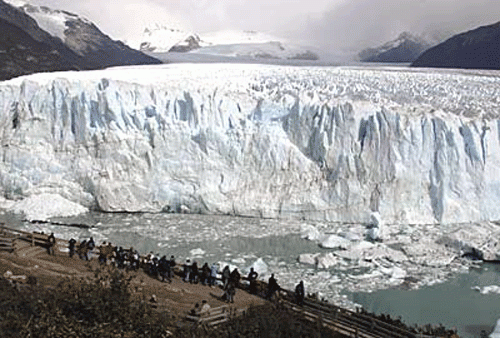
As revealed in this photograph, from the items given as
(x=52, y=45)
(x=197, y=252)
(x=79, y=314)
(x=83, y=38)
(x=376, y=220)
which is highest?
(x=83, y=38)

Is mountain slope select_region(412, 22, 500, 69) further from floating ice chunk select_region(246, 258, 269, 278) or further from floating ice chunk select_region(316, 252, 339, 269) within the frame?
floating ice chunk select_region(246, 258, 269, 278)

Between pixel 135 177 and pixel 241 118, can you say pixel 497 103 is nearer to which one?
pixel 241 118

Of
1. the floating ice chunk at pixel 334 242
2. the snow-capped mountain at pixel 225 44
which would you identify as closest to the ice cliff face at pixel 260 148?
the floating ice chunk at pixel 334 242

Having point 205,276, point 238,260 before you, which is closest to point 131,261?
point 205,276

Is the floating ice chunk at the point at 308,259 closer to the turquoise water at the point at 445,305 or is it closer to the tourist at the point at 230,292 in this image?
the turquoise water at the point at 445,305

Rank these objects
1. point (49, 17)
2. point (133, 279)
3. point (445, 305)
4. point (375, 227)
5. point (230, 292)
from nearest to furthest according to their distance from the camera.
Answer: point (230, 292) → point (133, 279) → point (445, 305) → point (375, 227) → point (49, 17)

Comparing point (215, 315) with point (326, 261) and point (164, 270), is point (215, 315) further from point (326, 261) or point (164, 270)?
point (326, 261)
